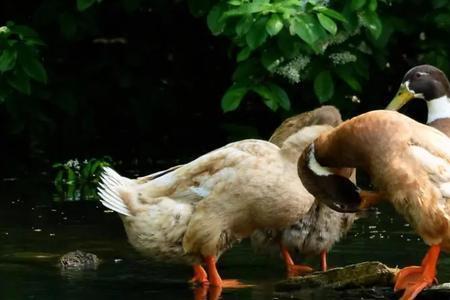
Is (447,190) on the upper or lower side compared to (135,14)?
lower

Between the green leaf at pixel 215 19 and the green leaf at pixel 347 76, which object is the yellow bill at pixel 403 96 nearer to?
the green leaf at pixel 347 76

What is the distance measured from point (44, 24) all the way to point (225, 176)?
5.18 meters

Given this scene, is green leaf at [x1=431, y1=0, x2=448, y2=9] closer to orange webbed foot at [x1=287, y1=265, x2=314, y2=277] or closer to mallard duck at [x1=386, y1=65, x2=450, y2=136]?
mallard duck at [x1=386, y1=65, x2=450, y2=136]

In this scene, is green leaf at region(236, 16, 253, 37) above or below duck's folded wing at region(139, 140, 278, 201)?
above

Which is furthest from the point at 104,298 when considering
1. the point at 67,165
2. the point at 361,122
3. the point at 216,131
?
the point at 216,131

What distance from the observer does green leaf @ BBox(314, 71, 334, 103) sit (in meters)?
10.9

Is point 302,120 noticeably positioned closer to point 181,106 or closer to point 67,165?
point 67,165

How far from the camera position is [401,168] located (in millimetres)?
6719

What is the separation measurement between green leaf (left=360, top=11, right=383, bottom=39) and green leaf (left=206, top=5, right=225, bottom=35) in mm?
1124

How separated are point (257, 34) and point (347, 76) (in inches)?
66.2

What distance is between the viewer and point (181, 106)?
1483cm

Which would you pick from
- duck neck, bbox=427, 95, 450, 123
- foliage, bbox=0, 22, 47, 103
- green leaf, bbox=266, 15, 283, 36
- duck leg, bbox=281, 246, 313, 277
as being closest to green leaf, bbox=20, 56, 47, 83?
foliage, bbox=0, 22, 47, 103

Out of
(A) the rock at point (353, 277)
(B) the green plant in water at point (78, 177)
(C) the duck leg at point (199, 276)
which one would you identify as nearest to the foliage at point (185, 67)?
(B) the green plant in water at point (78, 177)

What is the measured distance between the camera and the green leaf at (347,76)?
1109 cm
